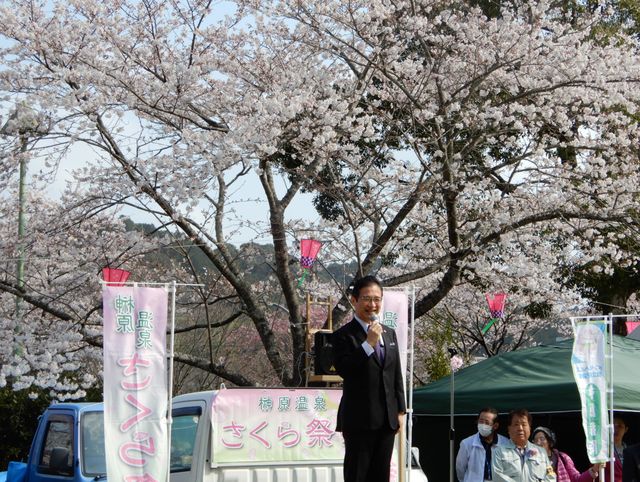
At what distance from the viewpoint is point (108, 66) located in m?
10.0

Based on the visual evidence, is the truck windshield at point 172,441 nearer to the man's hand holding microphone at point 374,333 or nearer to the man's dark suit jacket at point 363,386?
the man's dark suit jacket at point 363,386

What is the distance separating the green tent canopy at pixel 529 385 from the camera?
27.9 ft

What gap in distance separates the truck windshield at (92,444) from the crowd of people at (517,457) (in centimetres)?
292

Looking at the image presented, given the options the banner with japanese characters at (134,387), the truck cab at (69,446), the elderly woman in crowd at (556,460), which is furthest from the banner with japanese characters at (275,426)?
the elderly woman in crowd at (556,460)

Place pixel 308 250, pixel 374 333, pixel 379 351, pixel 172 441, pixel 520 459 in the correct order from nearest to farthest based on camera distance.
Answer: pixel 374 333 → pixel 379 351 → pixel 520 459 → pixel 172 441 → pixel 308 250

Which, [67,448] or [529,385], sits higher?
[529,385]

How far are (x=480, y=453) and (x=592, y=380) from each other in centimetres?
120

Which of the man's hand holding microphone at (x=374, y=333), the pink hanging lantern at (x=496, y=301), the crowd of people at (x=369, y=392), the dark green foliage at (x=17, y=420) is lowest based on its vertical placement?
the dark green foliage at (x=17, y=420)

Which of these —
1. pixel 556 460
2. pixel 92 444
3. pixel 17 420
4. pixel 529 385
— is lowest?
pixel 17 420

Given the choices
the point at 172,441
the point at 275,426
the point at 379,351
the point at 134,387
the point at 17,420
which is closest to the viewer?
the point at 379,351

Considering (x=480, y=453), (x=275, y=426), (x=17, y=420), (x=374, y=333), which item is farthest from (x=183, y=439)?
(x=17, y=420)

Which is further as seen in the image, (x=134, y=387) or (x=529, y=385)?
(x=529, y=385)

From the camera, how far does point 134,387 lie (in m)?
6.30

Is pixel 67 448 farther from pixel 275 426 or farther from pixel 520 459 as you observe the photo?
pixel 520 459
